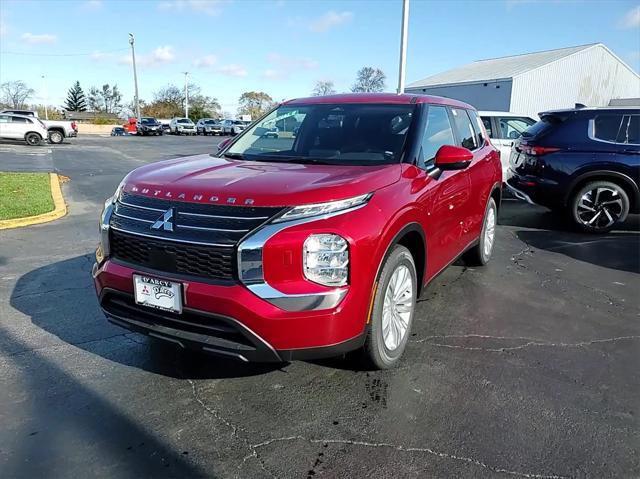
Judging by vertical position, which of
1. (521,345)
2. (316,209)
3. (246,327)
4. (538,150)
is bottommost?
(521,345)

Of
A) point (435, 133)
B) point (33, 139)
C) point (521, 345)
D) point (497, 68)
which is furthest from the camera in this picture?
point (497, 68)

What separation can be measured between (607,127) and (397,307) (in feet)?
20.1

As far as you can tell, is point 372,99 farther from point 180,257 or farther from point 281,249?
point 180,257

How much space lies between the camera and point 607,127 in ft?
24.7

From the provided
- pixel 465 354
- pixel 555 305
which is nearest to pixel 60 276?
pixel 465 354

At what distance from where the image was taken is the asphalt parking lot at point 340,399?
2.44 metres

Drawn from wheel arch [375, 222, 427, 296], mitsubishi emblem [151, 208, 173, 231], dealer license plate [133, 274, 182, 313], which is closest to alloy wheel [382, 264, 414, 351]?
wheel arch [375, 222, 427, 296]

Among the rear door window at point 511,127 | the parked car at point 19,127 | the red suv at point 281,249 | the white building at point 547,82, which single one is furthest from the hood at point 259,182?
the white building at point 547,82

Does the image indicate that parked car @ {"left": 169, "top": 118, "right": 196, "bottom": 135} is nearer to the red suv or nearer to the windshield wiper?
the windshield wiper

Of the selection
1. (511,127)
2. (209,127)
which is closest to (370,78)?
(209,127)

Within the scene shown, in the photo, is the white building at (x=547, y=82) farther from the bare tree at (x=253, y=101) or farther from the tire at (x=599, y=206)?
the bare tree at (x=253, y=101)

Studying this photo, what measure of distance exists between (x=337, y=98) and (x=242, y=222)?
219cm

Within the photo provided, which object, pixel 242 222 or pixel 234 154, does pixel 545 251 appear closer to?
pixel 234 154

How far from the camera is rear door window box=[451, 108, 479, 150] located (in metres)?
4.79
